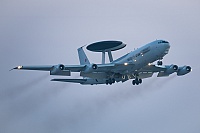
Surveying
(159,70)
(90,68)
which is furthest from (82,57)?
(90,68)

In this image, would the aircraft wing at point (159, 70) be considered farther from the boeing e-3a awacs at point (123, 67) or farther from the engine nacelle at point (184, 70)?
the engine nacelle at point (184, 70)

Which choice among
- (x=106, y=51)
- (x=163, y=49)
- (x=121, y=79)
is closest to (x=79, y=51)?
(x=106, y=51)

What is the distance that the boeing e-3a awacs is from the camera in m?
105

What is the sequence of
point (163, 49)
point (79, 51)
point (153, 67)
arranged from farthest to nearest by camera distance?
point (79, 51) → point (153, 67) → point (163, 49)

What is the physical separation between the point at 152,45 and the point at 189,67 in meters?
12.2

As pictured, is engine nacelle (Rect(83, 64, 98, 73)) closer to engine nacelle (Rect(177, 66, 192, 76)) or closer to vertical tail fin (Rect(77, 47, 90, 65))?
vertical tail fin (Rect(77, 47, 90, 65))

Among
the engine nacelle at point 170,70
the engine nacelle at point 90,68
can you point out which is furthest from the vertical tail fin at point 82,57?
the engine nacelle at point 170,70

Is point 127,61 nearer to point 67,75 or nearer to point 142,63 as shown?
point 142,63

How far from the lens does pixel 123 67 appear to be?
108938 mm

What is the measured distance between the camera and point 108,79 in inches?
4417

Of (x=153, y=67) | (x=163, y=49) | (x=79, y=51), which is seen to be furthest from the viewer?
(x=79, y=51)

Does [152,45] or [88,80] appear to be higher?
[152,45]

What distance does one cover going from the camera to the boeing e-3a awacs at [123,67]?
105m

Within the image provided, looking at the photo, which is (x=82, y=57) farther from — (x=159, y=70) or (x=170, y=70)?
(x=170, y=70)
